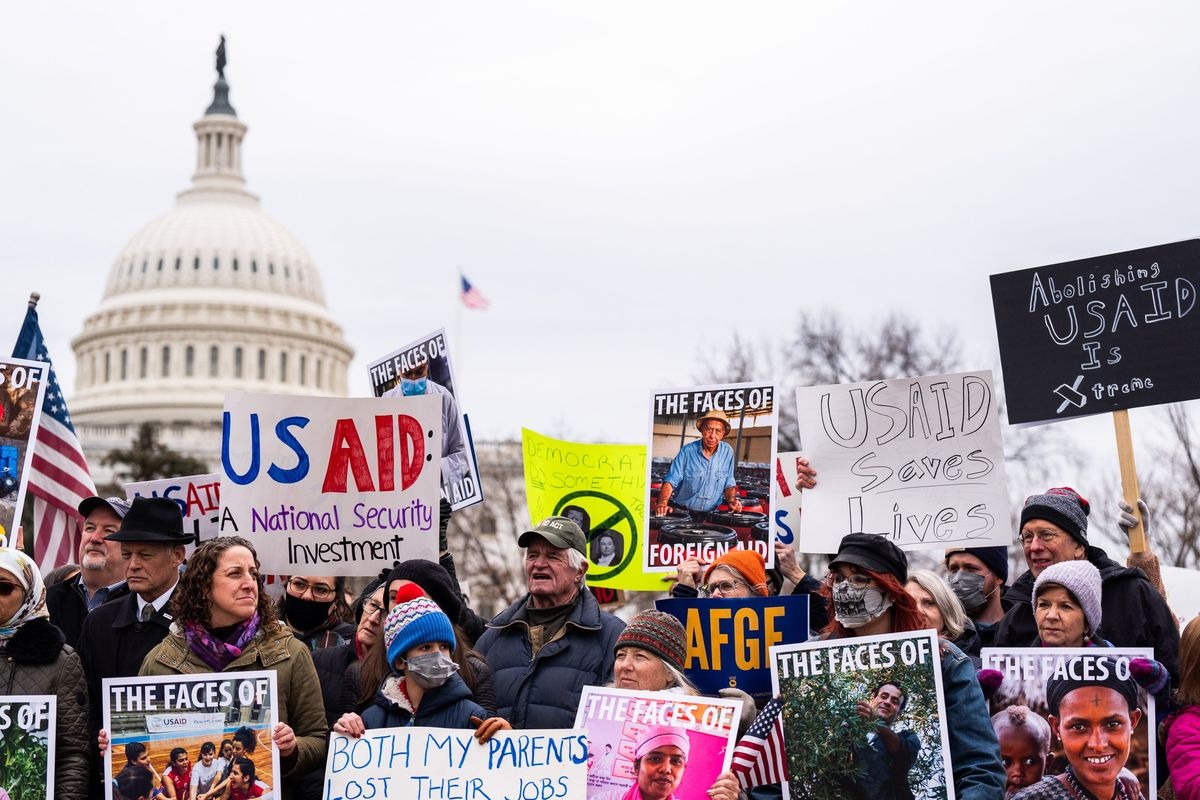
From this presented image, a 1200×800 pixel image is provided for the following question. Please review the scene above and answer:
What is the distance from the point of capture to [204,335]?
115 metres

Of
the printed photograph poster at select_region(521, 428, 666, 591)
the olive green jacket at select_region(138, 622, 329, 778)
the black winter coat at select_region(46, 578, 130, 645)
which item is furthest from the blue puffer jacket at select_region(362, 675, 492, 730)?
the printed photograph poster at select_region(521, 428, 666, 591)

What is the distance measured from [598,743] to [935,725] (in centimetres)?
119

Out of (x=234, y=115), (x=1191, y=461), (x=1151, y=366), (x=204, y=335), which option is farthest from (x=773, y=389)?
(x=234, y=115)

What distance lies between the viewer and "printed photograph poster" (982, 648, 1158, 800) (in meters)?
6.76

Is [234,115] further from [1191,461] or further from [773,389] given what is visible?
[773,389]

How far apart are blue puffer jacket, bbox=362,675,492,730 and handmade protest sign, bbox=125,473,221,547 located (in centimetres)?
415

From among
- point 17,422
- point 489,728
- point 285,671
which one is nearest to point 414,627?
point 489,728

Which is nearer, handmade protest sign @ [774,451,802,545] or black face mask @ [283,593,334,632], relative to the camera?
black face mask @ [283,593,334,632]

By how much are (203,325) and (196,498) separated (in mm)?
105888

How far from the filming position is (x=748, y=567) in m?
8.37

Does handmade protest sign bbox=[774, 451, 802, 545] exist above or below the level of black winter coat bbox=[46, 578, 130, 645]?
above

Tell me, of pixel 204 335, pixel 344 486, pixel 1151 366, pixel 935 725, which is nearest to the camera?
pixel 935 725

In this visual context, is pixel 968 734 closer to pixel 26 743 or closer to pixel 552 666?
pixel 552 666

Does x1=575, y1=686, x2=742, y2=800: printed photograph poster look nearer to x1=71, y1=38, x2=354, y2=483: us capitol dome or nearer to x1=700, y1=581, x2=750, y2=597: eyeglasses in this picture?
x1=700, y1=581, x2=750, y2=597: eyeglasses
